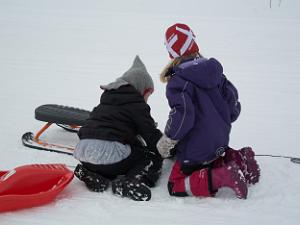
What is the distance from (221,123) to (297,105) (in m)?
2.29

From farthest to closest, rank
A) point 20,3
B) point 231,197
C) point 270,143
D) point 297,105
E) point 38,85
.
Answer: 1. point 20,3
2. point 38,85
3. point 297,105
4. point 270,143
5. point 231,197

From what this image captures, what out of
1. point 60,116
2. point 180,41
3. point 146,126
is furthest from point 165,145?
point 60,116

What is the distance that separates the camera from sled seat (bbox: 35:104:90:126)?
3.61 m

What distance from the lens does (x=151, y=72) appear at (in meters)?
5.93

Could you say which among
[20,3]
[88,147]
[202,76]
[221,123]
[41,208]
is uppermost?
[20,3]

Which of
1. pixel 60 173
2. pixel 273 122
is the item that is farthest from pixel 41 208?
pixel 273 122

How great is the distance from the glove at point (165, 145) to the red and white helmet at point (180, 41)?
1.89 feet

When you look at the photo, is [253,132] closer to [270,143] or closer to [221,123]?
[270,143]

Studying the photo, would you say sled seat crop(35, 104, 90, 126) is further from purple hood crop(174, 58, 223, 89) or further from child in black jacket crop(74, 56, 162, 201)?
purple hood crop(174, 58, 223, 89)

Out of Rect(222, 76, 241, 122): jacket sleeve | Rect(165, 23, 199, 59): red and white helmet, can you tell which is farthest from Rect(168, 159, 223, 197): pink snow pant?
Rect(165, 23, 199, 59): red and white helmet

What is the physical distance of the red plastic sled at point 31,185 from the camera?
2.43m

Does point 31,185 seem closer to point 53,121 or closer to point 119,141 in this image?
point 119,141

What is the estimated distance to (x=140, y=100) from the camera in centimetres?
285

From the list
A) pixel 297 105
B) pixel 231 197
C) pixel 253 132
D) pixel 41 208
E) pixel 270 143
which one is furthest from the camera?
pixel 297 105
